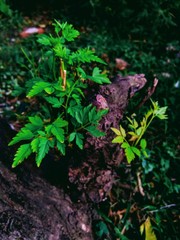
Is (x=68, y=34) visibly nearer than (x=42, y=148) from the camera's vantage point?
No

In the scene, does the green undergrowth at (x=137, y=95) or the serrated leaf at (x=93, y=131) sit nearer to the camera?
the serrated leaf at (x=93, y=131)

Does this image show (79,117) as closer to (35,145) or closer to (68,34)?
(35,145)

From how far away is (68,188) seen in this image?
212 cm

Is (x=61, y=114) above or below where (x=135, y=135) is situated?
above

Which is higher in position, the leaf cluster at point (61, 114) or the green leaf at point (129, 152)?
the leaf cluster at point (61, 114)

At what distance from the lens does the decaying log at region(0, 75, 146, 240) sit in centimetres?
176

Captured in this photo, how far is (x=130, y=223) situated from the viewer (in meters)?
2.40

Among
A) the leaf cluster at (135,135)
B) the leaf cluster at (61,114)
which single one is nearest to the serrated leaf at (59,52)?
the leaf cluster at (61,114)

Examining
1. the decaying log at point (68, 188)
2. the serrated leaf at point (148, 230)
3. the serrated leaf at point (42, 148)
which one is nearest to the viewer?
the serrated leaf at point (42, 148)

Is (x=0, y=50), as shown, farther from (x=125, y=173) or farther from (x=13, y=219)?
(x=13, y=219)

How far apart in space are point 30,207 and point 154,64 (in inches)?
A: 106

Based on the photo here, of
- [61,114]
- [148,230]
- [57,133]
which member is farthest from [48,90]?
[148,230]

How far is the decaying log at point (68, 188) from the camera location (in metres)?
1.76

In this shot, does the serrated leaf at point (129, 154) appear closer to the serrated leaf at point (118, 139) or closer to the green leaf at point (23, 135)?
the serrated leaf at point (118, 139)
